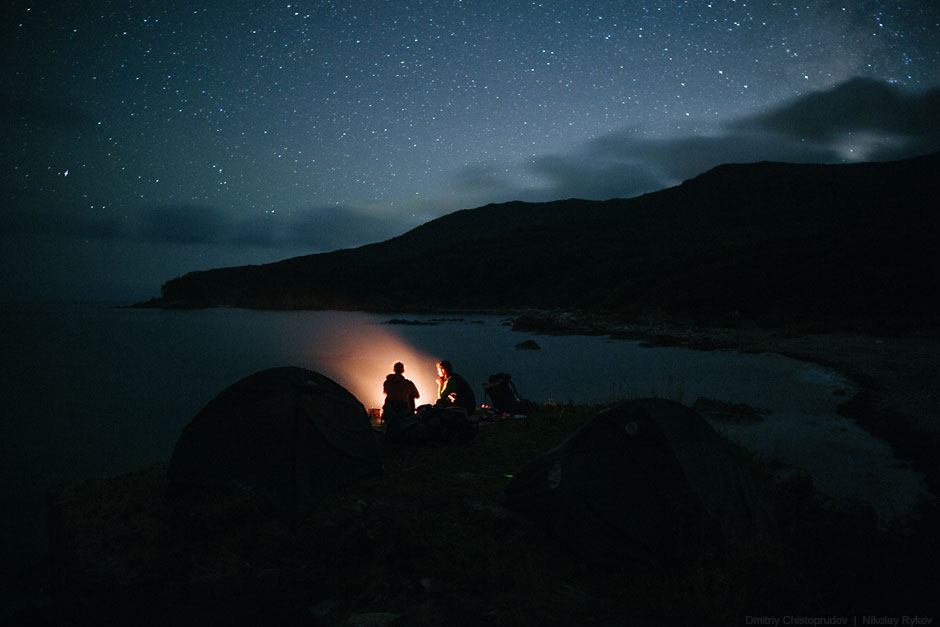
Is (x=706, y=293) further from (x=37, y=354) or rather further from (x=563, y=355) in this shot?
(x=37, y=354)

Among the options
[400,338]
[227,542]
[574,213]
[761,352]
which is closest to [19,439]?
[227,542]

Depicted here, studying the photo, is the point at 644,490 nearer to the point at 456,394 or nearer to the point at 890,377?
the point at 456,394

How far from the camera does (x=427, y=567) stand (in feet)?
18.1

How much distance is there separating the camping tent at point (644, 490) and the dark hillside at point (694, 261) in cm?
3467

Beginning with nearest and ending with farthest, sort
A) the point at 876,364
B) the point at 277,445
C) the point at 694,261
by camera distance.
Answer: the point at 277,445 → the point at 876,364 → the point at 694,261

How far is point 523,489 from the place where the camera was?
6.81 metres

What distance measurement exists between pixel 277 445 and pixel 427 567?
3198 mm

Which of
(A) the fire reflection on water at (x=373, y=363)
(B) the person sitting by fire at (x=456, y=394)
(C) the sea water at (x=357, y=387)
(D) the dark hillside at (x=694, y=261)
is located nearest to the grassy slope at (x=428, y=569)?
(C) the sea water at (x=357, y=387)

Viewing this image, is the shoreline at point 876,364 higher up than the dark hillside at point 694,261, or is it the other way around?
the dark hillside at point 694,261

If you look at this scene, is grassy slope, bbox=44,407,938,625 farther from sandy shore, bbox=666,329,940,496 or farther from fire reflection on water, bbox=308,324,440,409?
fire reflection on water, bbox=308,324,440,409

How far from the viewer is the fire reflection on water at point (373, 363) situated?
27.5m

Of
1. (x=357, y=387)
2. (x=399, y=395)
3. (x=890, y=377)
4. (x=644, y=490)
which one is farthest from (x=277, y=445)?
(x=357, y=387)

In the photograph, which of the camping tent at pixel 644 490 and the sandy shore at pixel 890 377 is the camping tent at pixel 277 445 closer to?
the camping tent at pixel 644 490

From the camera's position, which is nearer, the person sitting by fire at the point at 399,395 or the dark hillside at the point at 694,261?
the person sitting by fire at the point at 399,395
